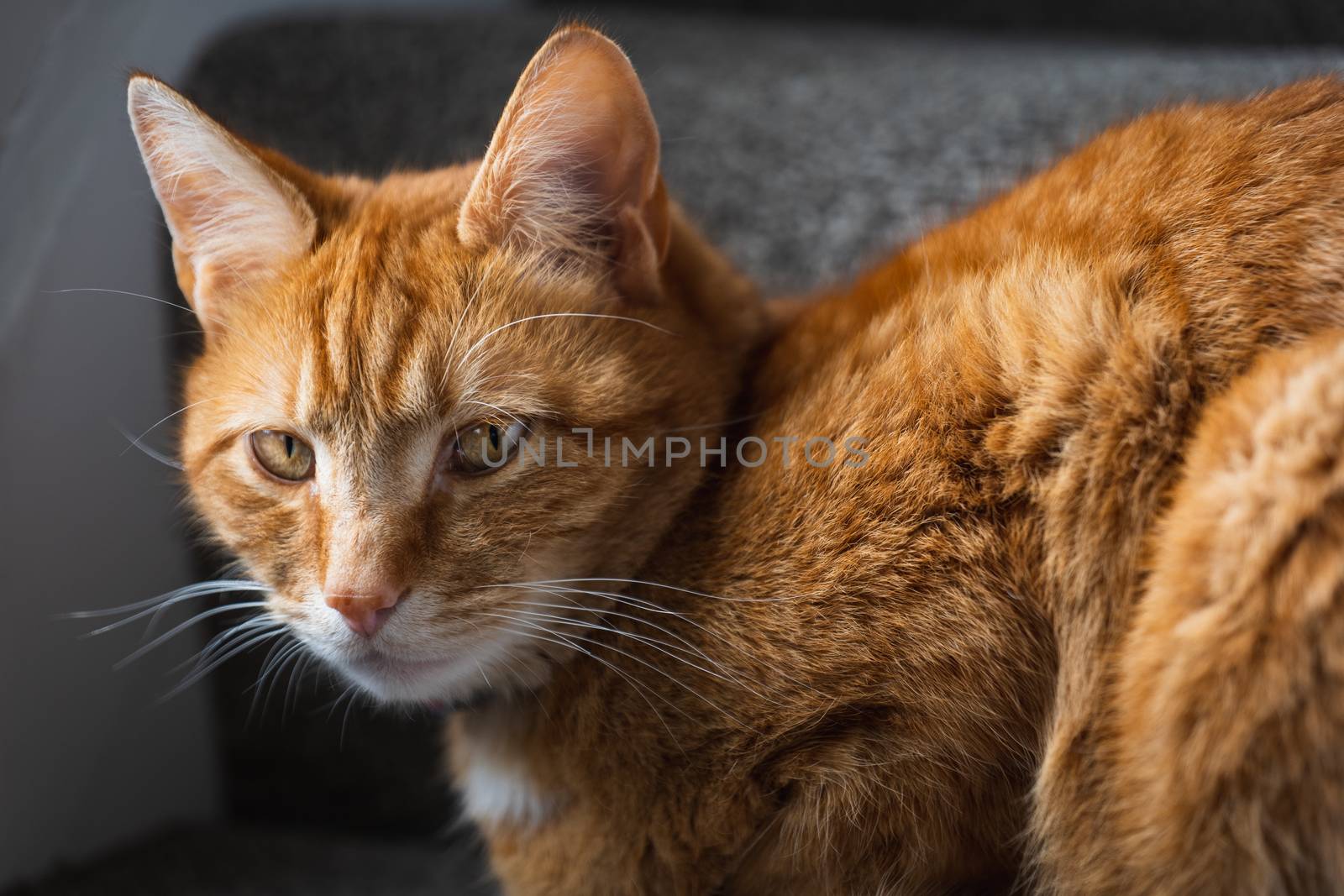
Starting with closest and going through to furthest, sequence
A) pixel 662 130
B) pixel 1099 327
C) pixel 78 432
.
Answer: pixel 1099 327 → pixel 78 432 → pixel 662 130

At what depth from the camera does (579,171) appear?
970 mm

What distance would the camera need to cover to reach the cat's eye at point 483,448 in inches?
36.9

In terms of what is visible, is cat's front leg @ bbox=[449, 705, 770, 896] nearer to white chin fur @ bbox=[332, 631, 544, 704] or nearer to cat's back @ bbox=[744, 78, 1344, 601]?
white chin fur @ bbox=[332, 631, 544, 704]

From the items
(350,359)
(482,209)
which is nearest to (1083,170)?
(482,209)

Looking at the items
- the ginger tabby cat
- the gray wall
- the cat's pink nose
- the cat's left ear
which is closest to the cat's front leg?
the ginger tabby cat

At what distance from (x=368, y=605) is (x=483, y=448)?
0.54 ft

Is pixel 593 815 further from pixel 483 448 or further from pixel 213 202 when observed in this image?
pixel 213 202

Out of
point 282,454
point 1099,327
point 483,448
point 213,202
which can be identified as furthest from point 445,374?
point 1099,327

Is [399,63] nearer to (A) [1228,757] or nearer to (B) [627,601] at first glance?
(B) [627,601]

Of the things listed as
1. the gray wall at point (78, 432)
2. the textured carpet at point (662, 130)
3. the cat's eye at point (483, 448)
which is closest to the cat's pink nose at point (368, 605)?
the cat's eye at point (483, 448)

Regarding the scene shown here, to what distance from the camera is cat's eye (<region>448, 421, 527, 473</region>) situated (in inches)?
36.9

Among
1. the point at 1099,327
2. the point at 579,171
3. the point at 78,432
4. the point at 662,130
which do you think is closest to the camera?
the point at 1099,327

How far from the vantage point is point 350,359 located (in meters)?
0.94

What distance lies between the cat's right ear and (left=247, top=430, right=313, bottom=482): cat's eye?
15 centimetres
